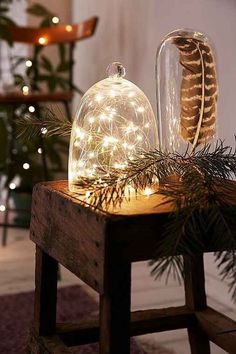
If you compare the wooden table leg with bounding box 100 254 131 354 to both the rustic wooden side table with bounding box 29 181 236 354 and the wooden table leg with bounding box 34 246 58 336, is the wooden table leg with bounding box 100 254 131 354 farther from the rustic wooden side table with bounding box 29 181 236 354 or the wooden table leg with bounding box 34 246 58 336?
the wooden table leg with bounding box 34 246 58 336

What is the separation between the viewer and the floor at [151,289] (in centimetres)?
162

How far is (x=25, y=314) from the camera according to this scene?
182 centimetres

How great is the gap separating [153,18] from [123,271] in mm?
1576

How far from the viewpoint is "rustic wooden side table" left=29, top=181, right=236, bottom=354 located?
0.93m

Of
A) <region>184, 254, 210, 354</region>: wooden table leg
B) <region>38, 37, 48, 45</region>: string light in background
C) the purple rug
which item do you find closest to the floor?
the purple rug

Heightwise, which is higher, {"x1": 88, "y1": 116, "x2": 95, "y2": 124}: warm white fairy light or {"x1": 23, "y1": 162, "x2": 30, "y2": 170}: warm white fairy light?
{"x1": 88, "y1": 116, "x2": 95, "y2": 124}: warm white fairy light

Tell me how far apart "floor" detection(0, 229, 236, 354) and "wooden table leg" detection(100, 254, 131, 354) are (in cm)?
64

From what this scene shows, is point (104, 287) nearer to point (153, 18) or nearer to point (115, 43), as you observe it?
point (153, 18)

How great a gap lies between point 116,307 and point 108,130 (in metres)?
0.34

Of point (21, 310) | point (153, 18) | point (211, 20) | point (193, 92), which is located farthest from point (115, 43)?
point (193, 92)

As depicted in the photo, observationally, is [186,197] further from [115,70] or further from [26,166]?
[26,166]

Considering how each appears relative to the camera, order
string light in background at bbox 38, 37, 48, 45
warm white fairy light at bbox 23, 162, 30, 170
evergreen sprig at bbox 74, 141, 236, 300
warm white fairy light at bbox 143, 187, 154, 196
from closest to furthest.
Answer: evergreen sprig at bbox 74, 141, 236, 300, warm white fairy light at bbox 143, 187, 154, 196, string light in background at bbox 38, 37, 48, 45, warm white fairy light at bbox 23, 162, 30, 170

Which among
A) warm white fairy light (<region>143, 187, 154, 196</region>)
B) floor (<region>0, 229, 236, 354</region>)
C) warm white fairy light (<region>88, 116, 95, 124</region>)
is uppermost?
warm white fairy light (<region>88, 116, 95, 124</region>)

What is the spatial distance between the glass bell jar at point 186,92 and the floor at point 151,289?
2.13 ft
